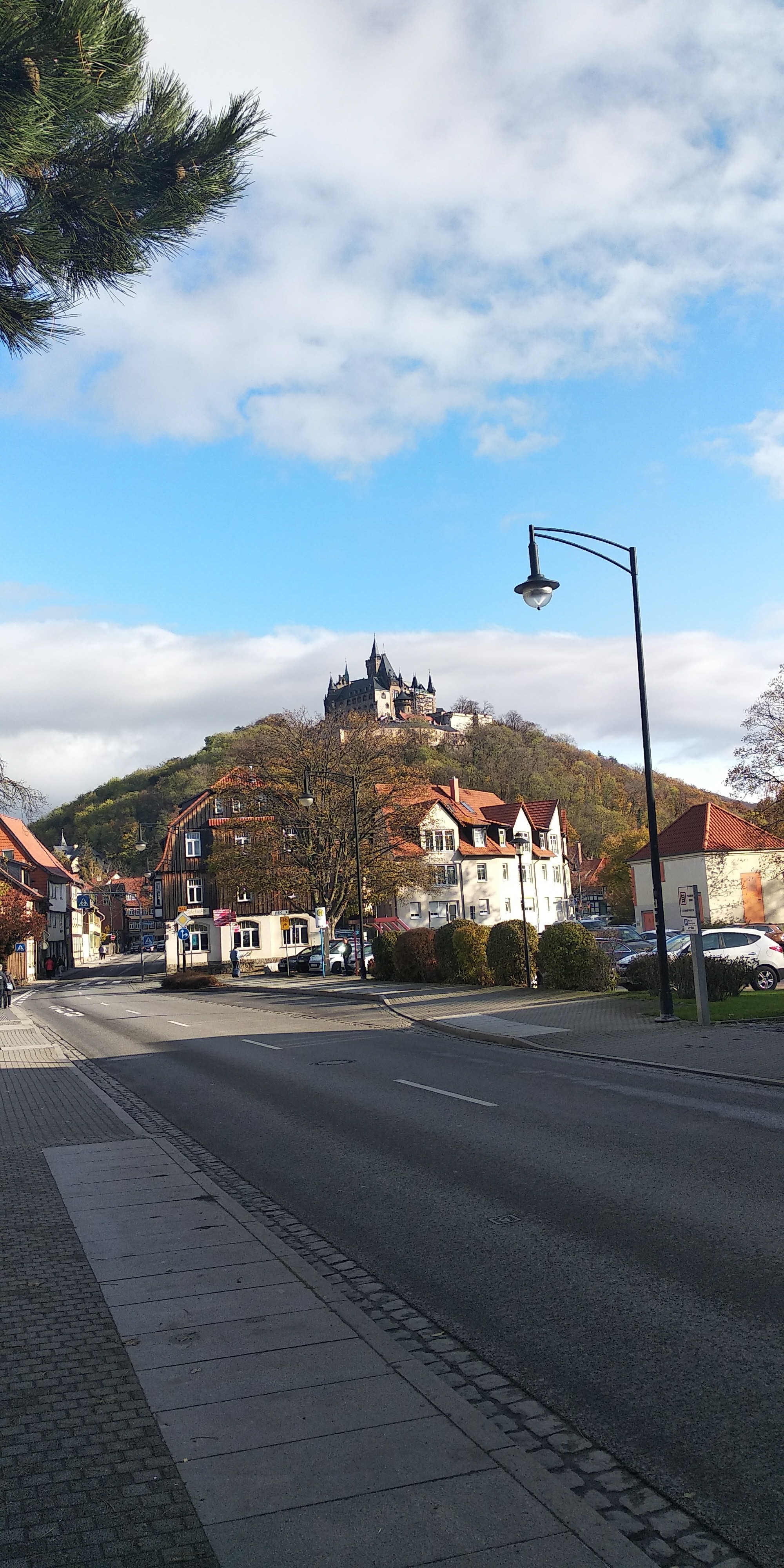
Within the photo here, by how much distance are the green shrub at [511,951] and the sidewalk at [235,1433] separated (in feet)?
75.5

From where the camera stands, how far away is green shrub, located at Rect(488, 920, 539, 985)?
2992cm

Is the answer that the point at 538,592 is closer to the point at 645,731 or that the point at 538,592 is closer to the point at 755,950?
the point at 645,731

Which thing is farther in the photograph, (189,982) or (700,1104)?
(189,982)

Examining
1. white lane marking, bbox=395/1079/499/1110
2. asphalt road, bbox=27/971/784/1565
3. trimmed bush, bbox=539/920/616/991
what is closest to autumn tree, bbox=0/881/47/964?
trimmed bush, bbox=539/920/616/991

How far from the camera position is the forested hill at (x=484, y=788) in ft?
377

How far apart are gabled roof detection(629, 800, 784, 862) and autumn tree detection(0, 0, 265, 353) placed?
5133 centimetres

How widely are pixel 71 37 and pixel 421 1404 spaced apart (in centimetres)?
1004

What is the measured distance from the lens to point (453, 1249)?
6.96 metres

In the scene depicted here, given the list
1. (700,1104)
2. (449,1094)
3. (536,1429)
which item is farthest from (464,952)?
(536,1429)

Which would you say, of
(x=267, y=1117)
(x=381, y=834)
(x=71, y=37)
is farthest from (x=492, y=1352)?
(x=381, y=834)

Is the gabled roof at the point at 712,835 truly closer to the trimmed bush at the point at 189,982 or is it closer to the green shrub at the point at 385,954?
the green shrub at the point at 385,954

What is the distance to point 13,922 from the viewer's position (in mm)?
50406

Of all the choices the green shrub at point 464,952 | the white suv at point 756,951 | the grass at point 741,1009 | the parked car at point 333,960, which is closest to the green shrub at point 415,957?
the green shrub at point 464,952

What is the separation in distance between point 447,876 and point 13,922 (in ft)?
94.4
